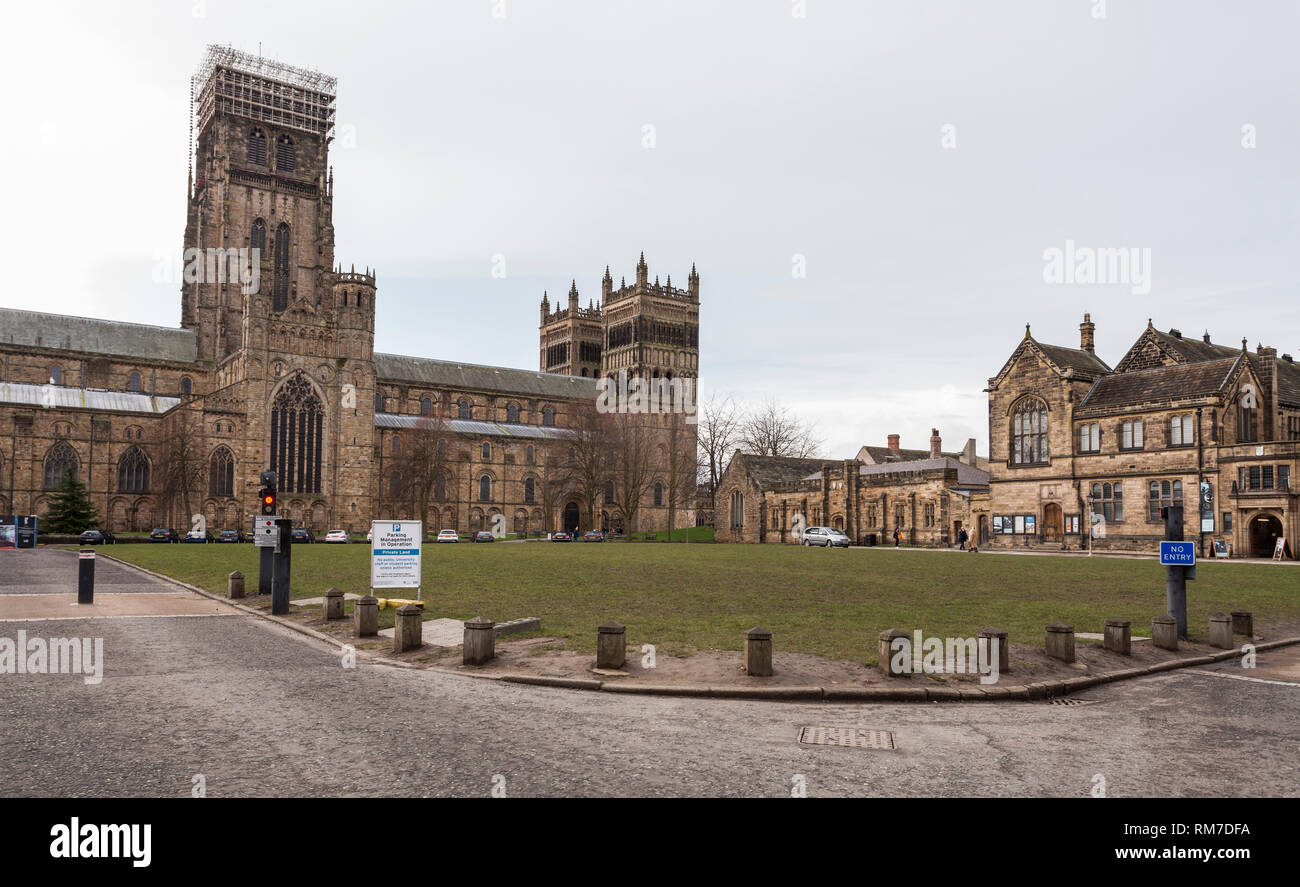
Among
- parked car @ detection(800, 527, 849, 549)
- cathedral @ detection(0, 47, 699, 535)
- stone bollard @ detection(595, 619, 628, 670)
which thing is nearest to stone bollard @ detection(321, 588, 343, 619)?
stone bollard @ detection(595, 619, 628, 670)

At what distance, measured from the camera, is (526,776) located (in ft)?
23.1

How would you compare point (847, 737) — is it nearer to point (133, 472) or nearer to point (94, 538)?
point (94, 538)

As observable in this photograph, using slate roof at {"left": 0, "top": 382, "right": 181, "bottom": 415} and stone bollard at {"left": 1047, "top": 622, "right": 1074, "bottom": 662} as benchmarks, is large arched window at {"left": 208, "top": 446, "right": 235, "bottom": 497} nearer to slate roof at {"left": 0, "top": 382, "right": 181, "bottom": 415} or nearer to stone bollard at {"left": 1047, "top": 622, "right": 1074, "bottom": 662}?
slate roof at {"left": 0, "top": 382, "right": 181, "bottom": 415}

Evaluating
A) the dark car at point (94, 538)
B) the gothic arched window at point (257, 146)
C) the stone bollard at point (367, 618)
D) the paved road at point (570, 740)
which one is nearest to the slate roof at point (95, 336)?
the gothic arched window at point (257, 146)

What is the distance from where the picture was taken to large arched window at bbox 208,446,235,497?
73.2m

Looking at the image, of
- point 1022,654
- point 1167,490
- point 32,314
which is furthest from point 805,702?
point 32,314

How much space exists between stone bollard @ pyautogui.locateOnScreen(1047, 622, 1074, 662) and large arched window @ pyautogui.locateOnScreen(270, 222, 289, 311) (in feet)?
302

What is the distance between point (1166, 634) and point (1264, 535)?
36.2m

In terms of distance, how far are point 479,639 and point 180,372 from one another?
8346 centimetres

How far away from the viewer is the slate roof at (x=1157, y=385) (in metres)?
45.9

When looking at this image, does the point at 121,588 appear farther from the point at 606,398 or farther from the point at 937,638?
the point at 606,398

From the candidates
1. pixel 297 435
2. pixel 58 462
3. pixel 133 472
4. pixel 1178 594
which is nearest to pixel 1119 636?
pixel 1178 594

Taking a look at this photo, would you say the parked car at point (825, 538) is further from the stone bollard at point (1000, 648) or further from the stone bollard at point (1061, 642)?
the stone bollard at point (1000, 648)
